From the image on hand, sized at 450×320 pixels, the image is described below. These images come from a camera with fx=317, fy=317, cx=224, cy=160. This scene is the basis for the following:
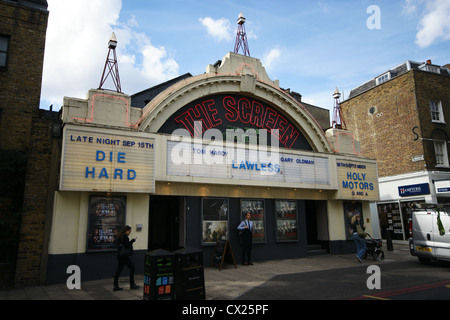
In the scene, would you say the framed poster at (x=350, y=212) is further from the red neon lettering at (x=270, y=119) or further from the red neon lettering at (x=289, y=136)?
the red neon lettering at (x=270, y=119)

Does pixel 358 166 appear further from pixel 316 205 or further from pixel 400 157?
pixel 400 157

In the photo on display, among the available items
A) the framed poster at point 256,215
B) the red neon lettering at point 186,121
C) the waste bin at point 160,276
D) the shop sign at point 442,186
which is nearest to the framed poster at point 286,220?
the framed poster at point 256,215

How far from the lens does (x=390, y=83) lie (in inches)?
933

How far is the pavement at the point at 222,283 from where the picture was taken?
835 centimetres

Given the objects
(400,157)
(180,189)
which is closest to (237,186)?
(180,189)

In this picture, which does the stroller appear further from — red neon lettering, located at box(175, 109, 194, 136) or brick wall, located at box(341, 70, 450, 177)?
red neon lettering, located at box(175, 109, 194, 136)

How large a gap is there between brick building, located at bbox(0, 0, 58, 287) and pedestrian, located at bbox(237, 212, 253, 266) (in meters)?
7.26

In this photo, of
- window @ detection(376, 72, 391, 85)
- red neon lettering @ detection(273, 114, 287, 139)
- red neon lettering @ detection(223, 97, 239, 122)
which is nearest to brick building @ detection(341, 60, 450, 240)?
window @ detection(376, 72, 391, 85)

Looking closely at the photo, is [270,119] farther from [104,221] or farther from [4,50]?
[4,50]

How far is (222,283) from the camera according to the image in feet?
32.2

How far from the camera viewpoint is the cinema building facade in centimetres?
1094

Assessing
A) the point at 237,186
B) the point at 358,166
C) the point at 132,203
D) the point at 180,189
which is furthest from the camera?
the point at 358,166

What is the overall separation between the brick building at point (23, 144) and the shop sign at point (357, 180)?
13.4 metres

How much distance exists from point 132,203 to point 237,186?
15.5 ft
